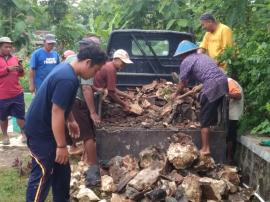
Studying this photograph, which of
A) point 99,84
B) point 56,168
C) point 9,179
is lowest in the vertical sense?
point 9,179

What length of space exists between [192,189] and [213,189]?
25 centimetres

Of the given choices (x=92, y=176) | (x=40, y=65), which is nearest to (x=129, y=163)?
(x=92, y=176)

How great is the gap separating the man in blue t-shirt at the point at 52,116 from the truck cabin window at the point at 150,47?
3668mm

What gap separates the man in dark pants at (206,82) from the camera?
5.70 meters

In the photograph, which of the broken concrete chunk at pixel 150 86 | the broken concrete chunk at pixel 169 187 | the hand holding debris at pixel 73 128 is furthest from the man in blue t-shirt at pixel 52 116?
the broken concrete chunk at pixel 150 86

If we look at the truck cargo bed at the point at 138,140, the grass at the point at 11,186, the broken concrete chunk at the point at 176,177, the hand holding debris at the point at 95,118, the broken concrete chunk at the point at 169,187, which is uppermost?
the hand holding debris at the point at 95,118

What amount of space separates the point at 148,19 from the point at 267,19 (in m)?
5.71

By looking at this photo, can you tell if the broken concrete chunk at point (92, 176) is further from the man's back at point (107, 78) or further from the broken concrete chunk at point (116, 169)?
the man's back at point (107, 78)

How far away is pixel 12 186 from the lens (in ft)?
19.4

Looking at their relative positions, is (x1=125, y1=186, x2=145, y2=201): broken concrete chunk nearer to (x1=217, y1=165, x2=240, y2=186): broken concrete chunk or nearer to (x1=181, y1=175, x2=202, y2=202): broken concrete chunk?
(x1=181, y1=175, x2=202, y2=202): broken concrete chunk

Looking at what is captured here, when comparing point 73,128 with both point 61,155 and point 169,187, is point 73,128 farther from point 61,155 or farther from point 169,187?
point 169,187

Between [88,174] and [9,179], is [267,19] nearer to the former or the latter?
[88,174]

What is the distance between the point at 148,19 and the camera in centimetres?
1184

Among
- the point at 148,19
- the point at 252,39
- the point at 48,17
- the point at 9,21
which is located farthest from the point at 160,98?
the point at 48,17
